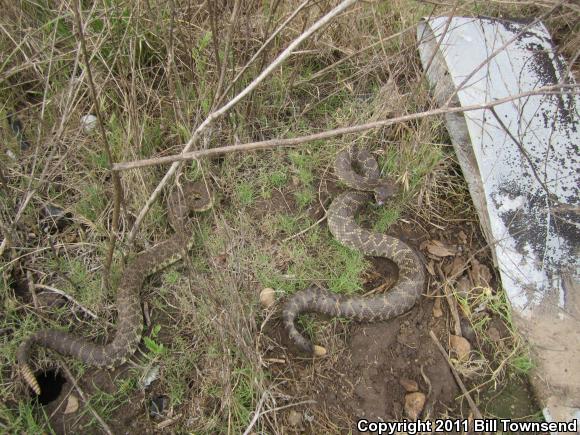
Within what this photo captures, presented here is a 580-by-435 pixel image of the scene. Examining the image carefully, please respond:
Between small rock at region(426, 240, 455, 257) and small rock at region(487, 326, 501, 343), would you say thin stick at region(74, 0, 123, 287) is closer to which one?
small rock at region(426, 240, 455, 257)

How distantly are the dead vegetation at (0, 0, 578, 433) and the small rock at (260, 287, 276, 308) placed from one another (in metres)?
0.07

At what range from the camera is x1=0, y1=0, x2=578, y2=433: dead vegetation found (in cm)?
376

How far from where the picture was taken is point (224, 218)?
4102mm

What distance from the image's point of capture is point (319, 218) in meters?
4.95

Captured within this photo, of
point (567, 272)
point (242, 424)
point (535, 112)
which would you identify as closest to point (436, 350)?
point (567, 272)

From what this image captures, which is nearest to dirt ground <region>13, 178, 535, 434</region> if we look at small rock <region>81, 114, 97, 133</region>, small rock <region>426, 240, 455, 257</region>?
small rock <region>426, 240, 455, 257</region>

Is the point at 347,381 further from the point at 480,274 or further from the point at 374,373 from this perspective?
the point at 480,274

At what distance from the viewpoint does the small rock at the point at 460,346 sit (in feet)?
13.6

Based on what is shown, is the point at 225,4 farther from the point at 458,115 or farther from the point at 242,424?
the point at 242,424

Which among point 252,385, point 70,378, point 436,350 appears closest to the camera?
point 252,385

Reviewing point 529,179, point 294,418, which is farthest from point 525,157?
→ point 294,418

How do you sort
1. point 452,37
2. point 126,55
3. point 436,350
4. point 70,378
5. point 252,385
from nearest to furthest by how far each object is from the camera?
point 252,385
point 70,378
point 436,350
point 126,55
point 452,37

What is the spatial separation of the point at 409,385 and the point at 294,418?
3.32 ft

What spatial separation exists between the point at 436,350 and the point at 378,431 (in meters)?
0.91
